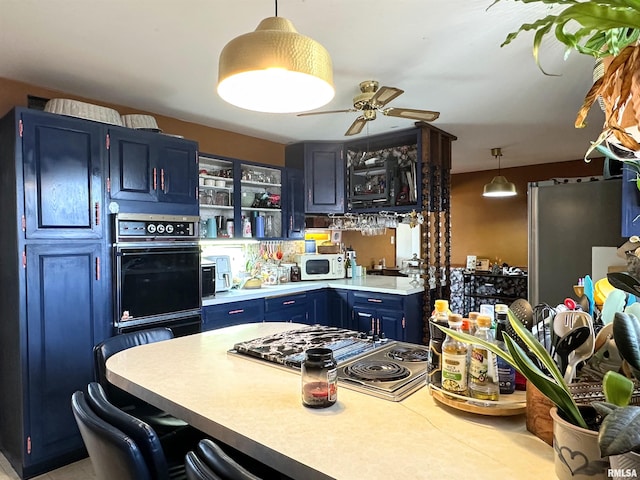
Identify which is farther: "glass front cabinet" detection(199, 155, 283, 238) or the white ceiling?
"glass front cabinet" detection(199, 155, 283, 238)

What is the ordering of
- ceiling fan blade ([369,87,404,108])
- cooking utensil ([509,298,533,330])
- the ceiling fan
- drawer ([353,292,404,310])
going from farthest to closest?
drawer ([353,292,404,310])
the ceiling fan
ceiling fan blade ([369,87,404,108])
cooking utensil ([509,298,533,330])

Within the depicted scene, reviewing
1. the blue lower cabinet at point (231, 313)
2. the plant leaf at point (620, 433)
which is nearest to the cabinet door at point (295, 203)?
the blue lower cabinet at point (231, 313)

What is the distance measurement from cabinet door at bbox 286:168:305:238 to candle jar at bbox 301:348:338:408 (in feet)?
10.9

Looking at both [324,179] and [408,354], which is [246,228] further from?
[408,354]

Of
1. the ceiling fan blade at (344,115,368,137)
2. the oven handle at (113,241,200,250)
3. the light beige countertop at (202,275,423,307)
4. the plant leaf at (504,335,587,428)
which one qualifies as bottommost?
the light beige countertop at (202,275,423,307)

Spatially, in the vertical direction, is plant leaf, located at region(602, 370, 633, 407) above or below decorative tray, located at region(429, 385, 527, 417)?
above

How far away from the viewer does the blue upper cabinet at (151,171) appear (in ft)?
9.07

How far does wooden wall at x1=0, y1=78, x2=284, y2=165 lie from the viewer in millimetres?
2734

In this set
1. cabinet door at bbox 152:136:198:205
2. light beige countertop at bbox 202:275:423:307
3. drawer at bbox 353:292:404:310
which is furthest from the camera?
drawer at bbox 353:292:404:310

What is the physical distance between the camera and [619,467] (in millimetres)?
632

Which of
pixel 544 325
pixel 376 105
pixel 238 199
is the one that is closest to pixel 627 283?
pixel 544 325

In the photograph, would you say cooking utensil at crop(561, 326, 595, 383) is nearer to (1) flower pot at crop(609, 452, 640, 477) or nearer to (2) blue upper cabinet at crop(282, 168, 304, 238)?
(1) flower pot at crop(609, 452, 640, 477)

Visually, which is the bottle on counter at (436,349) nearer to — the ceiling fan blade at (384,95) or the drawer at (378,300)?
the ceiling fan blade at (384,95)

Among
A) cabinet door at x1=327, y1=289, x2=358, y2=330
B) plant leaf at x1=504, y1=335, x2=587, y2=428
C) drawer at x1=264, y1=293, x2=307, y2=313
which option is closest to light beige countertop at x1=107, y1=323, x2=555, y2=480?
plant leaf at x1=504, y1=335, x2=587, y2=428
